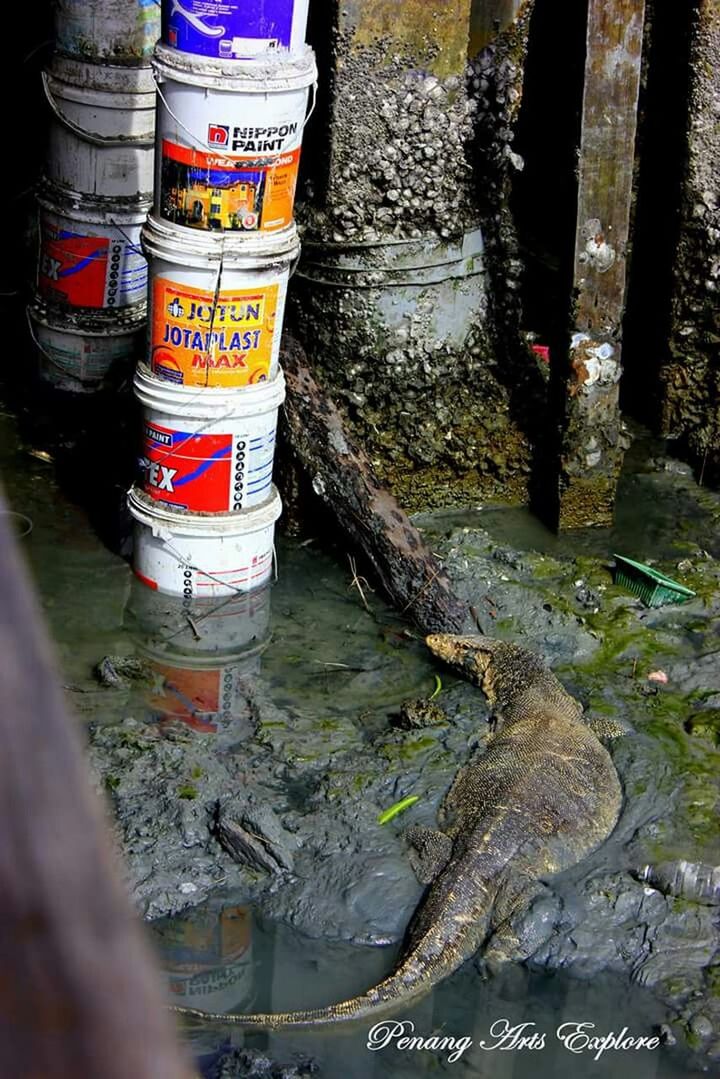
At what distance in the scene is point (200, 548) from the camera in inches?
→ 217

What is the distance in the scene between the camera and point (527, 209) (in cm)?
820

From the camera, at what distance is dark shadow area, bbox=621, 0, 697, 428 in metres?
6.42

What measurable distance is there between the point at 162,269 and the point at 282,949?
259cm

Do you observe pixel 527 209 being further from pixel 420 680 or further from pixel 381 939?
pixel 381 939

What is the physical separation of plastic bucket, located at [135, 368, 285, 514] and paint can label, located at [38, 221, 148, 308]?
52.2 inches

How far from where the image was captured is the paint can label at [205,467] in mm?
5355

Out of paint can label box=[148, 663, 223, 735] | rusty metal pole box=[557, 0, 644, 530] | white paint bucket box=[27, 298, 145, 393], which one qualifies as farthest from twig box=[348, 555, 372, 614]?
white paint bucket box=[27, 298, 145, 393]

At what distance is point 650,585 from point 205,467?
2029 mm

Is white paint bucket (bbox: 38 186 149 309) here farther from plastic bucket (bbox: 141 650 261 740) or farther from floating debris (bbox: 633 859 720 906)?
floating debris (bbox: 633 859 720 906)

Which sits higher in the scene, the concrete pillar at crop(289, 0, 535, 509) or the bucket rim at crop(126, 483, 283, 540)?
the concrete pillar at crop(289, 0, 535, 509)

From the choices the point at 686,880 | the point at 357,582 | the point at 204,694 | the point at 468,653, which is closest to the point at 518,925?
the point at 686,880

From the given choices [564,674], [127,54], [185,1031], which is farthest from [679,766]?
[127,54]

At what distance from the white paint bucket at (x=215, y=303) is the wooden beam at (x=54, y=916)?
14.9 ft

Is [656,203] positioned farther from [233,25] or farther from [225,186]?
[233,25]
